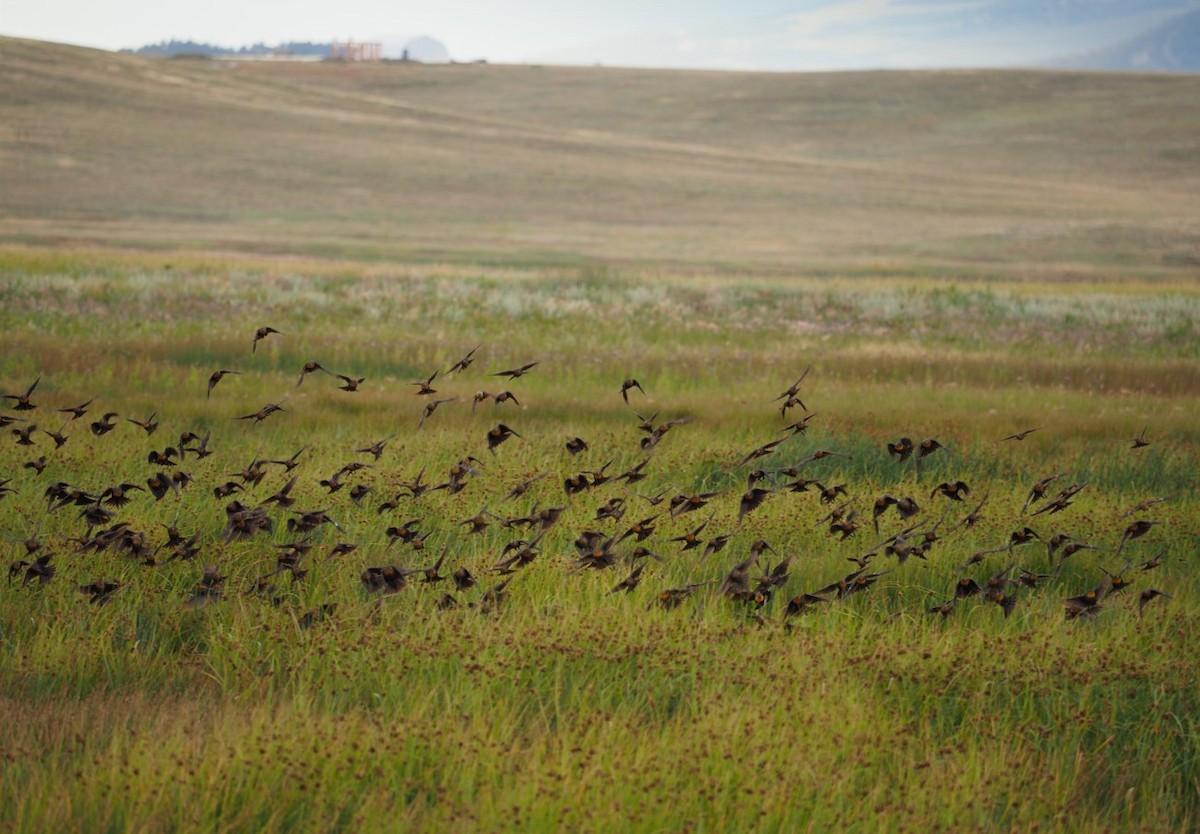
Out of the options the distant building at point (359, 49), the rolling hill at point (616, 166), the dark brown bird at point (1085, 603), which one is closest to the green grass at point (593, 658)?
the dark brown bird at point (1085, 603)

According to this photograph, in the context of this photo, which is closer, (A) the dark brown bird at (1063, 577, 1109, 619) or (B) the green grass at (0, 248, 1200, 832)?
(B) the green grass at (0, 248, 1200, 832)

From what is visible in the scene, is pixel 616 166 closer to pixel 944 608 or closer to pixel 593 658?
pixel 944 608

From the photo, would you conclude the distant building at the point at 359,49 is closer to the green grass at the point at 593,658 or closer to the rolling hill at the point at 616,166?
the rolling hill at the point at 616,166

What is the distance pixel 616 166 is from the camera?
200 feet

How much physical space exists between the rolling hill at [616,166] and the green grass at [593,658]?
88.4 feet

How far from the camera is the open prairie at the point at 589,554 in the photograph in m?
3.76

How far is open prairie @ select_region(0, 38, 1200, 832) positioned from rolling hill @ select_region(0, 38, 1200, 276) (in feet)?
49.4

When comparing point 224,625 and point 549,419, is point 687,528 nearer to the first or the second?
point 224,625

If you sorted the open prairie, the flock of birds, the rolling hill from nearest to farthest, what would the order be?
the open prairie
the flock of birds
the rolling hill

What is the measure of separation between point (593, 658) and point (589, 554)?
43 cm

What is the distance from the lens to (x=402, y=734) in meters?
3.83

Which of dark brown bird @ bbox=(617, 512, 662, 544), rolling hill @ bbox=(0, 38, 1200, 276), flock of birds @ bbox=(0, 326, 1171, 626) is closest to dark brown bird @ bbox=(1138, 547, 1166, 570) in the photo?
flock of birds @ bbox=(0, 326, 1171, 626)

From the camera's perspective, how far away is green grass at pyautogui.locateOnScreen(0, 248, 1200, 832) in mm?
3631

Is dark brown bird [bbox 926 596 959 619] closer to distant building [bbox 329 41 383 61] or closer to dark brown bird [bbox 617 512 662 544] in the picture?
dark brown bird [bbox 617 512 662 544]
